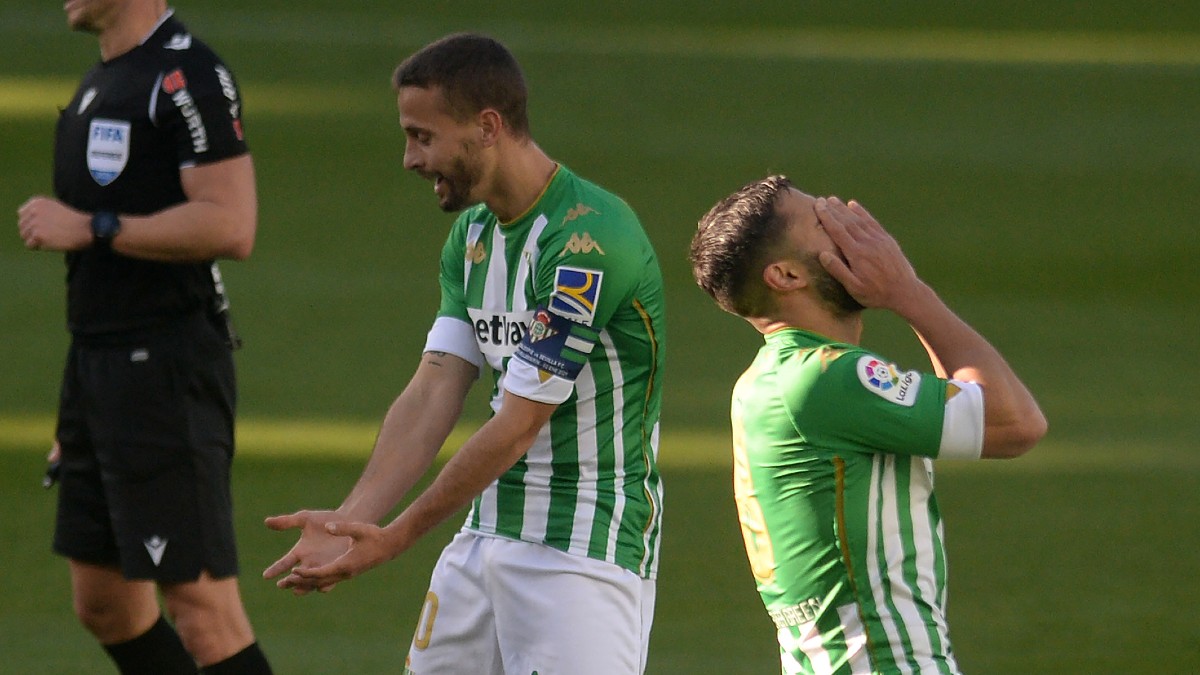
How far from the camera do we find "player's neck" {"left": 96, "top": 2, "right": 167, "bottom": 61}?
157 inches

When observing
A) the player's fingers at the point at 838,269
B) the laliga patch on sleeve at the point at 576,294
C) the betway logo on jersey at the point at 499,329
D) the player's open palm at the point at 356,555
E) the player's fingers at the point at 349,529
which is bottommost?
the player's open palm at the point at 356,555

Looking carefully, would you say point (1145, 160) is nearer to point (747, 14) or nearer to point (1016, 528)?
point (747, 14)

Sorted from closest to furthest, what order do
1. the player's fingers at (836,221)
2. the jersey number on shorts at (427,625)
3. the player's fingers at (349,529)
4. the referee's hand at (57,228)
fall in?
the player's fingers at (836,221) < the player's fingers at (349,529) < the jersey number on shorts at (427,625) < the referee's hand at (57,228)

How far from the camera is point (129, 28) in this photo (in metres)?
3.98

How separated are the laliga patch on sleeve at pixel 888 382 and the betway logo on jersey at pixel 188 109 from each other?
5.78 ft

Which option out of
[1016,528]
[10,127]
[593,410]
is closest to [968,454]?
[593,410]

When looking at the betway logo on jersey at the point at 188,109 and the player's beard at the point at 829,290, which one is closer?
the player's beard at the point at 829,290

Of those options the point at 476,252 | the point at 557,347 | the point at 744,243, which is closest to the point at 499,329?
the point at 476,252

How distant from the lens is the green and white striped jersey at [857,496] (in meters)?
2.79

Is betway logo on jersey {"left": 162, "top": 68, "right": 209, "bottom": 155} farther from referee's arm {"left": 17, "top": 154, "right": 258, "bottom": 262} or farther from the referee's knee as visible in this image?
the referee's knee

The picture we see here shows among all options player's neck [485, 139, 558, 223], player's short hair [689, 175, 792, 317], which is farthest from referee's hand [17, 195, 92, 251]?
player's short hair [689, 175, 792, 317]

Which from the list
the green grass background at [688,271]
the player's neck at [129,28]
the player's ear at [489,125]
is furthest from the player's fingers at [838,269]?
the green grass background at [688,271]

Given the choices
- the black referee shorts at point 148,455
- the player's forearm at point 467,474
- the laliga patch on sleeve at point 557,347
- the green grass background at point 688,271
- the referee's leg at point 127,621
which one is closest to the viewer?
the player's forearm at point 467,474

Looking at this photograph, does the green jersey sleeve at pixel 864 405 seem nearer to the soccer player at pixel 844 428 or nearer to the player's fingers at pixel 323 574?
the soccer player at pixel 844 428
